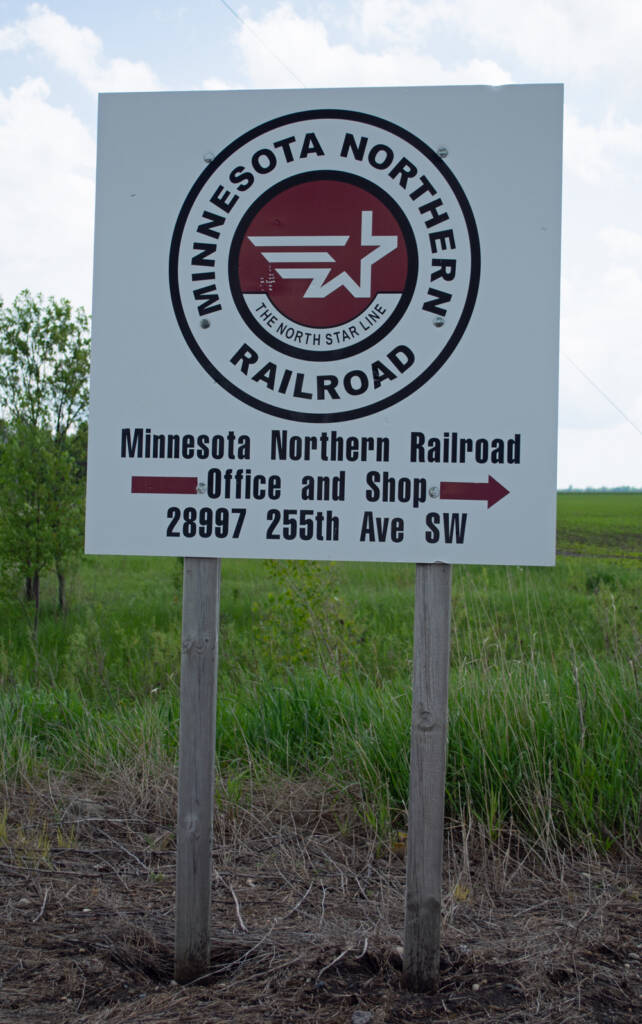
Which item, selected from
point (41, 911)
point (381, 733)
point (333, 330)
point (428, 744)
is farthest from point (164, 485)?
point (381, 733)

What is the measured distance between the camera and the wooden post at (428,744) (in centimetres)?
247

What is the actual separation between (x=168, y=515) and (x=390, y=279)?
0.98 meters

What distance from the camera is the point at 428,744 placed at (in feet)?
8.22

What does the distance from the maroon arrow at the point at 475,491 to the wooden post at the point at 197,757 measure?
2.42 feet

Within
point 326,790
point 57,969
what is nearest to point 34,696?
point 326,790

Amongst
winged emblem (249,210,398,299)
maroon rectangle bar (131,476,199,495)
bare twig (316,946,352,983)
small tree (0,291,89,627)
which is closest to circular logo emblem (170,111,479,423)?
winged emblem (249,210,398,299)

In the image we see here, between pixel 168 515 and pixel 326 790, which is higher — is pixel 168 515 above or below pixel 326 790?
above

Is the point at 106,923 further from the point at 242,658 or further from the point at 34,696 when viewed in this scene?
the point at 242,658

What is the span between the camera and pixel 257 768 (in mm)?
4098

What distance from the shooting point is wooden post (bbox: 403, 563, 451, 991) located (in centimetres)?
247

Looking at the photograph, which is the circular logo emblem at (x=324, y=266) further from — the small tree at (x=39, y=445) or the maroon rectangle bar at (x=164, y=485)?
the small tree at (x=39, y=445)

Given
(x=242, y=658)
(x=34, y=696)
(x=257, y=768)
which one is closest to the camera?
(x=257, y=768)

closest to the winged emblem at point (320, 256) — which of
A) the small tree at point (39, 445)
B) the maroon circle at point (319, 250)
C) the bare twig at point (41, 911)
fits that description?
the maroon circle at point (319, 250)

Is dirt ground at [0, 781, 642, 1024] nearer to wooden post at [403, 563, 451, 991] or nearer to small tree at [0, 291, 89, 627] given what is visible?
wooden post at [403, 563, 451, 991]
